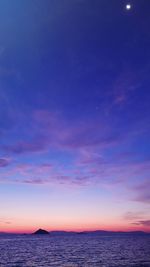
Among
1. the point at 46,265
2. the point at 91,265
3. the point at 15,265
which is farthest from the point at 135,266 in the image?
the point at 15,265

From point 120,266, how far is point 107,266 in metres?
2.59

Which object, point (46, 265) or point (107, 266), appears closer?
point (107, 266)

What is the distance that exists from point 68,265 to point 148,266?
16.4 m

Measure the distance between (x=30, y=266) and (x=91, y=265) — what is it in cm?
1278

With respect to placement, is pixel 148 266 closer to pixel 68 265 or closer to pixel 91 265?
pixel 91 265

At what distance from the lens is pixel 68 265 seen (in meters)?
61.1

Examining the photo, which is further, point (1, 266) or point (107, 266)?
point (1, 266)

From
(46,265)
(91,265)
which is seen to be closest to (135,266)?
(91,265)

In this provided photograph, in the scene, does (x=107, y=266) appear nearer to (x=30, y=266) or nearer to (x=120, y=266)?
(x=120, y=266)

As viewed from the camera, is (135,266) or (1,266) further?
(1,266)

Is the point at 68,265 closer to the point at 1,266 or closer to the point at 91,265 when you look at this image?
the point at 91,265

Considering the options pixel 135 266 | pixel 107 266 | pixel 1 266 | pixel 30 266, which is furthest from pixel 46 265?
pixel 135 266

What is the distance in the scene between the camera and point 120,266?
57594 millimetres

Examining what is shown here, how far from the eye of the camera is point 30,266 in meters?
61.1
